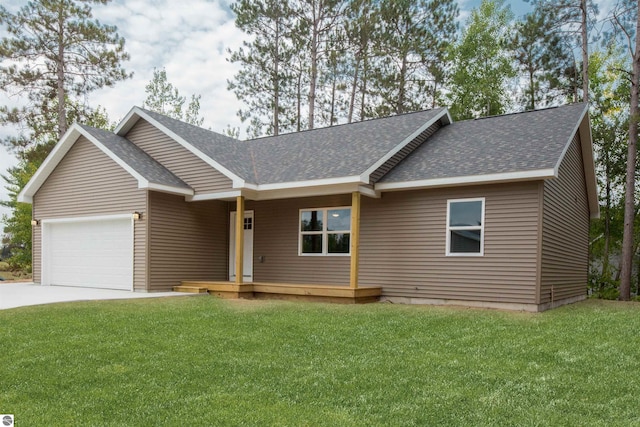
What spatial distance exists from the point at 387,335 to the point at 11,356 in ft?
15.4

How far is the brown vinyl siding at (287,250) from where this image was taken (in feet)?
41.0

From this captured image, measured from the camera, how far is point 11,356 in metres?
5.78

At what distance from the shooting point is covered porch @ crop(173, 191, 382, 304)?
10805 millimetres

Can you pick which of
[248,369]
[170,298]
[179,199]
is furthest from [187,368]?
[179,199]

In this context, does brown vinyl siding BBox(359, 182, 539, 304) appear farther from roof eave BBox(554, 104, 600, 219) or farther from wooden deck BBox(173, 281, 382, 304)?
roof eave BBox(554, 104, 600, 219)

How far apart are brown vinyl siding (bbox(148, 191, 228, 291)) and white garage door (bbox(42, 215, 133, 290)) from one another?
0.75 metres

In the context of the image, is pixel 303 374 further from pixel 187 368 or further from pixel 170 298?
pixel 170 298

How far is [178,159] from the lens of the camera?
526 inches

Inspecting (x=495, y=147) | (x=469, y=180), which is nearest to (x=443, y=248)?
(x=469, y=180)

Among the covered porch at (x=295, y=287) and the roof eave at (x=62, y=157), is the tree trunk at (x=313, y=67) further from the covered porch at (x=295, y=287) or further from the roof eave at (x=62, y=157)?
the covered porch at (x=295, y=287)

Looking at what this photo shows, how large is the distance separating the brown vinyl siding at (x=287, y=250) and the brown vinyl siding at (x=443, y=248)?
0.83 m

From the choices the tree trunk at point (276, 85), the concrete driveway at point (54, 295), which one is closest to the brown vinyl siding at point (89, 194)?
the concrete driveway at point (54, 295)

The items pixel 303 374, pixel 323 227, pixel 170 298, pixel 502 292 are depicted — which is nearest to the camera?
pixel 303 374

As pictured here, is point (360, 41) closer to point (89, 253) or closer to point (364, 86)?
point (364, 86)
